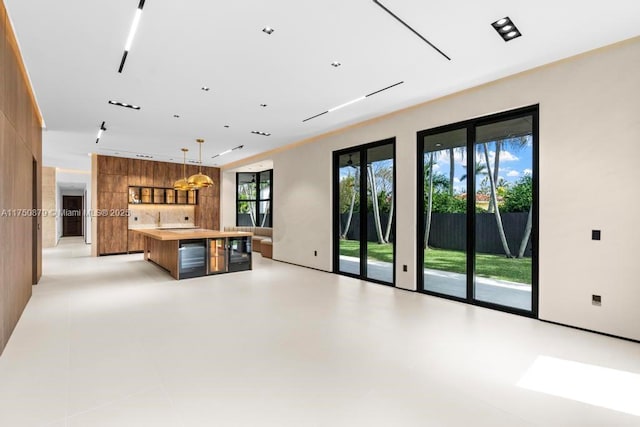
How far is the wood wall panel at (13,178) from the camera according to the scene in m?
2.87

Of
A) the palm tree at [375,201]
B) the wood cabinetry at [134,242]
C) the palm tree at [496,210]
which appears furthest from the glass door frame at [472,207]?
the wood cabinetry at [134,242]

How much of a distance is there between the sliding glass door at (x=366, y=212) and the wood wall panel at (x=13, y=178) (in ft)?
16.2

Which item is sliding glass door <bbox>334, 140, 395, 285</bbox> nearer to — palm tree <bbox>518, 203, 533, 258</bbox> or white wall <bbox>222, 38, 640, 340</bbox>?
white wall <bbox>222, 38, 640, 340</bbox>

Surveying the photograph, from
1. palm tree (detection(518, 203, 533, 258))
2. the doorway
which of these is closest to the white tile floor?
palm tree (detection(518, 203, 533, 258))

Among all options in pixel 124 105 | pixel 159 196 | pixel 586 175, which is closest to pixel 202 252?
pixel 124 105

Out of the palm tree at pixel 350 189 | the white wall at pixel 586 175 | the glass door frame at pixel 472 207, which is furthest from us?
the palm tree at pixel 350 189

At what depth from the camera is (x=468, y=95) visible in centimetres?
449

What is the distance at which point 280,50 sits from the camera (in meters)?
3.39

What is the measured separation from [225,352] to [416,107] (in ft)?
14.8

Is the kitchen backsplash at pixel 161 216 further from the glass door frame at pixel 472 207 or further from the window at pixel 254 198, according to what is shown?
the glass door frame at pixel 472 207

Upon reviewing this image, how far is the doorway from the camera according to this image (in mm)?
17984

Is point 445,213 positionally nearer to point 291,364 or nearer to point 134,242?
point 291,364

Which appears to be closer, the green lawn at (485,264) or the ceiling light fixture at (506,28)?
the ceiling light fixture at (506,28)

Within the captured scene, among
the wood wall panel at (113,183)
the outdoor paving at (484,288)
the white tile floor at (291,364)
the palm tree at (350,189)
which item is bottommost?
the white tile floor at (291,364)
